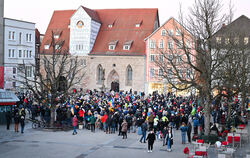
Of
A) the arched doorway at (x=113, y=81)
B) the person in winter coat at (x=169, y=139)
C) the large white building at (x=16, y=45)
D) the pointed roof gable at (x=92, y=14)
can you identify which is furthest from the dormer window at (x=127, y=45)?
the person in winter coat at (x=169, y=139)

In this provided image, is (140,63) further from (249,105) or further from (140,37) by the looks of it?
(249,105)

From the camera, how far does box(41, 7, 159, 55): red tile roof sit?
5875cm

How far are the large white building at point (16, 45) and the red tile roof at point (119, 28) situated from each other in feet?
33.8

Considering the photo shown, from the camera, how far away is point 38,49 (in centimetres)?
6869

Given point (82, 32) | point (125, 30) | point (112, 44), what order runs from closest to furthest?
point (112, 44), point (82, 32), point (125, 30)

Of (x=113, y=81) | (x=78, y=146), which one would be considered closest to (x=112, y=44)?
(x=113, y=81)

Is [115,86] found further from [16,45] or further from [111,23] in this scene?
[16,45]

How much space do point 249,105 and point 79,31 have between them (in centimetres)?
3263

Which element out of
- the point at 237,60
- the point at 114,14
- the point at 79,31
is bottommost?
the point at 237,60

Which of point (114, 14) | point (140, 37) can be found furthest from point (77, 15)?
point (140, 37)

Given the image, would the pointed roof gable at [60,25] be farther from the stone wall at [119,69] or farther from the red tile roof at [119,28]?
the stone wall at [119,69]

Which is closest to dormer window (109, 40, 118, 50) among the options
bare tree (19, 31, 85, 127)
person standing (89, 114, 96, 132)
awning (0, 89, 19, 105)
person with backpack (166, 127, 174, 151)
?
bare tree (19, 31, 85, 127)

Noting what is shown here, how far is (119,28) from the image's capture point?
61.4 meters

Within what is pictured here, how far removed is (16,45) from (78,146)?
33.3m
